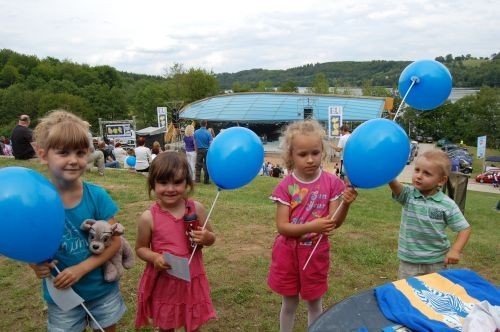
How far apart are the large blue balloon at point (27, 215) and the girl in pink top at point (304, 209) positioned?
123cm

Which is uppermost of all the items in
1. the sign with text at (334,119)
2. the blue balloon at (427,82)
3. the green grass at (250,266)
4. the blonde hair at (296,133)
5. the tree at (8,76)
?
the tree at (8,76)

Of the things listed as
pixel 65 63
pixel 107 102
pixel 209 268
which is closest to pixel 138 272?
pixel 209 268

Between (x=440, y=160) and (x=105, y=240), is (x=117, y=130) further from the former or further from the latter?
(x=440, y=160)

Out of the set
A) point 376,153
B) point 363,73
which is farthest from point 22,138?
point 363,73

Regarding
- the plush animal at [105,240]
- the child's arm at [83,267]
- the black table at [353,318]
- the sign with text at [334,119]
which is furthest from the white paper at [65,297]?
the sign with text at [334,119]

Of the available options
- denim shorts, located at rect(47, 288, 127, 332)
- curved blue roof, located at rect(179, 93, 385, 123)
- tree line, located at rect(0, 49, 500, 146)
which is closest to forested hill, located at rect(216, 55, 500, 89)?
Result: tree line, located at rect(0, 49, 500, 146)

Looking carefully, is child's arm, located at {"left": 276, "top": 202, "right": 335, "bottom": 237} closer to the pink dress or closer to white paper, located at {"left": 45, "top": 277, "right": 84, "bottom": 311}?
the pink dress

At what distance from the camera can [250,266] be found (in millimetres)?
4027

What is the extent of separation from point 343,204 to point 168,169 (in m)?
1.03

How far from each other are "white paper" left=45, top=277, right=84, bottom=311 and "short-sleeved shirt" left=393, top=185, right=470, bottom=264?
2064 mm

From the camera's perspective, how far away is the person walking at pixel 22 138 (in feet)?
29.1

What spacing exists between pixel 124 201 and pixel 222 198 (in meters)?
1.77

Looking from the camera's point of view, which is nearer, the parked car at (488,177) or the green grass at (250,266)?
the green grass at (250,266)

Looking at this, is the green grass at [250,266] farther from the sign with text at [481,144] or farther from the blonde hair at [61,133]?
the sign with text at [481,144]
